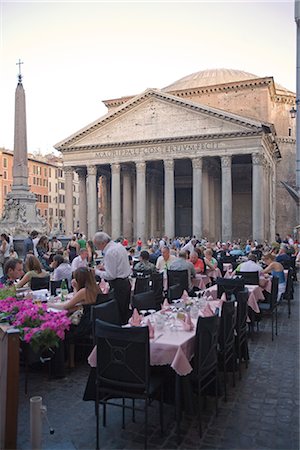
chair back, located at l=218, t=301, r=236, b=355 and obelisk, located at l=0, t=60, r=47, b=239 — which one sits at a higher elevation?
obelisk, located at l=0, t=60, r=47, b=239

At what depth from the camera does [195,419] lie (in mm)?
4281

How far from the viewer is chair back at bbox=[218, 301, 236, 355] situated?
4754mm

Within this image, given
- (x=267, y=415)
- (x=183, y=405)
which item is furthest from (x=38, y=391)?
(x=267, y=415)

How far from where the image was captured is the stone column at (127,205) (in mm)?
35500

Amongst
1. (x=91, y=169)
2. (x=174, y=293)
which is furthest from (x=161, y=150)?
(x=174, y=293)

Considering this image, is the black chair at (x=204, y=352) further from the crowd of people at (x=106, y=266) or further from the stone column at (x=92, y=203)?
the stone column at (x=92, y=203)

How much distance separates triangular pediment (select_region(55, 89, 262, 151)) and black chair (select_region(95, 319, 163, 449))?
2712 cm

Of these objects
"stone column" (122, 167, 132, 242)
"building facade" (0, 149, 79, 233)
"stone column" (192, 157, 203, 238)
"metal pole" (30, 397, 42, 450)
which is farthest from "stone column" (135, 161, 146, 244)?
"metal pole" (30, 397, 42, 450)

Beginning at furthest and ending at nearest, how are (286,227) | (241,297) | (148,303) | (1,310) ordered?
(286,227) < (148,303) < (241,297) < (1,310)

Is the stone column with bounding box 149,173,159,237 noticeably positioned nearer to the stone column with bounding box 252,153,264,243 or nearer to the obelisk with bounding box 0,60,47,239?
the stone column with bounding box 252,153,264,243

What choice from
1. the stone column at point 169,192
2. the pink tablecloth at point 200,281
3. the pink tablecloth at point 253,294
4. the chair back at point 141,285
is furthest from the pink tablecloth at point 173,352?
the stone column at point 169,192

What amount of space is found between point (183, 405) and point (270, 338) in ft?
12.7

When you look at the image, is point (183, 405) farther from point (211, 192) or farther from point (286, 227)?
point (286, 227)

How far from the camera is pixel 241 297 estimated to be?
5.55 meters
